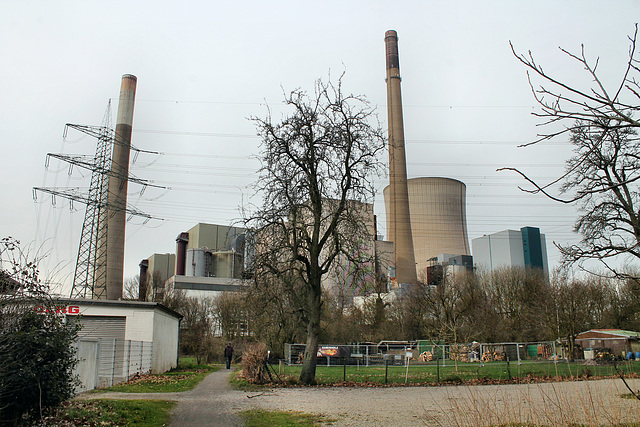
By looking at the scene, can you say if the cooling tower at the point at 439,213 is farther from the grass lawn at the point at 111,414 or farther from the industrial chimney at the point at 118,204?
the grass lawn at the point at 111,414

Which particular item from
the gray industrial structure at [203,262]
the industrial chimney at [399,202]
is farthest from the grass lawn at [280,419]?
the gray industrial structure at [203,262]

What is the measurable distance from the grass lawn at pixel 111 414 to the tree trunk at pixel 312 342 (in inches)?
261

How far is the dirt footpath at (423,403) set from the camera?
25.7 ft

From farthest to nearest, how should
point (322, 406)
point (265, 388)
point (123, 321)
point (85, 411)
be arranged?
point (123, 321) < point (265, 388) < point (322, 406) < point (85, 411)

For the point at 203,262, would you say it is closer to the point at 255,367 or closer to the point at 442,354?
the point at 442,354

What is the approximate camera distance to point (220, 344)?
1873 inches

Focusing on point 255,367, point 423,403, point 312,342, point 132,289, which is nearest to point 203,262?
point 132,289

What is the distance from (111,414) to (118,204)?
42941 millimetres

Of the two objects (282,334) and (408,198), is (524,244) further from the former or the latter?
(282,334)

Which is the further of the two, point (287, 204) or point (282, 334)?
point (282, 334)

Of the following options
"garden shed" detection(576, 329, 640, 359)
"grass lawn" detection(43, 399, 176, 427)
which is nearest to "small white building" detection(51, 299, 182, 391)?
"grass lawn" detection(43, 399, 176, 427)

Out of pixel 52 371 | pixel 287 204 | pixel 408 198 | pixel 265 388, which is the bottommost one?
pixel 265 388

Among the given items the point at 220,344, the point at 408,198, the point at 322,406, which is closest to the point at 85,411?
the point at 322,406

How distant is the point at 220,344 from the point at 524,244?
86.5 metres
